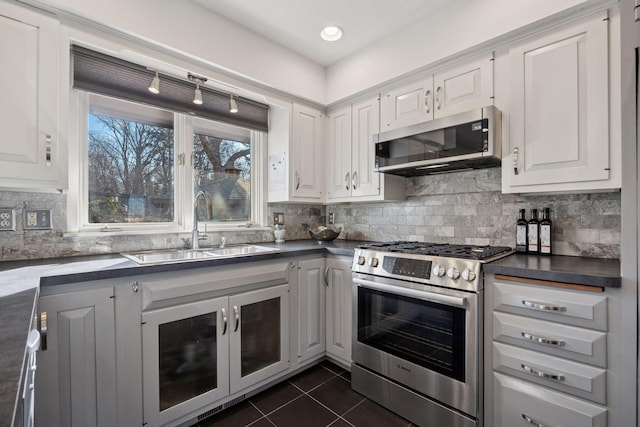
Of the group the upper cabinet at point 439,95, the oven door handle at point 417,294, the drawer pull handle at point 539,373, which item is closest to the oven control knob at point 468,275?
the oven door handle at point 417,294

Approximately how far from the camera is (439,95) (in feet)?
7.11

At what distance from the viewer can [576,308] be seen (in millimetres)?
1354

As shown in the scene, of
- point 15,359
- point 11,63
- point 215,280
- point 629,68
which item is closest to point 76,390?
point 215,280

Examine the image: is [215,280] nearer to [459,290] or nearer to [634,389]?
[459,290]

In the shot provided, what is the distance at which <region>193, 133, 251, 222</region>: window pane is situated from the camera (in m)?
2.56

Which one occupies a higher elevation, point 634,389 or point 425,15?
point 425,15

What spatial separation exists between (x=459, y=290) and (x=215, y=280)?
4.55 ft

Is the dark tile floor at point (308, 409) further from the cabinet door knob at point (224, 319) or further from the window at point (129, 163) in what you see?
the window at point (129, 163)

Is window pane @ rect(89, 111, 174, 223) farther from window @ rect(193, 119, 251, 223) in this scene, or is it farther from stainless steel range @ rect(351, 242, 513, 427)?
stainless steel range @ rect(351, 242, 513, 427)

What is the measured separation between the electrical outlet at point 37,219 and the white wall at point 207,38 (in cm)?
109

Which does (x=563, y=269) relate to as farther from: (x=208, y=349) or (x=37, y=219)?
(x=37, y=219)

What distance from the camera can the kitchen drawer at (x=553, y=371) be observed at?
131 centimetres

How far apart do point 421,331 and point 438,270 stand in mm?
403

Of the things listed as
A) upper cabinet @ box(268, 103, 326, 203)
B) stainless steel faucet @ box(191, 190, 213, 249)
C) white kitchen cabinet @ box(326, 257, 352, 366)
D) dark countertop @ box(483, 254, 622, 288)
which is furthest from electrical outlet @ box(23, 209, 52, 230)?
dark countertop @ box(483, 254, 622, 288)
